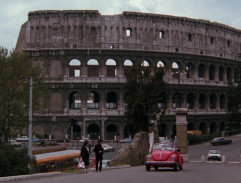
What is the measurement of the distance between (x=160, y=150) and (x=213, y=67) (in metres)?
48.6

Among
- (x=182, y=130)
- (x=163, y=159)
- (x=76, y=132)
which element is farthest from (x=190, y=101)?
(x=163, y=159)

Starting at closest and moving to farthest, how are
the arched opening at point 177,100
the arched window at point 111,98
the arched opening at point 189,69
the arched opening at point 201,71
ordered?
1. the arched window at point 111,98
2. the arched opening at point 177,100
3. the arched opening at point 189,69
4. the arched opening at point 201,71

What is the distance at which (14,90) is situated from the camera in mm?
39438

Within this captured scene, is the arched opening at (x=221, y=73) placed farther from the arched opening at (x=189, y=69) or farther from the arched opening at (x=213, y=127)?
the arched opening at (x=213, y=127)

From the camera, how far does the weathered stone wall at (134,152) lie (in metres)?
25.6

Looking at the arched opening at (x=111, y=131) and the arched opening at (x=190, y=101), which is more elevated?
the arched opening at (x=190, y=101)

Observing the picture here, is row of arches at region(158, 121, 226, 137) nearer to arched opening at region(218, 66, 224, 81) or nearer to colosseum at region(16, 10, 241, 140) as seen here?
colosseum at region(16, 10, 241, 140)

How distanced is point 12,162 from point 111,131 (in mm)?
40073

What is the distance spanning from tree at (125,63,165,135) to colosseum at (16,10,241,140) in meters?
20.7

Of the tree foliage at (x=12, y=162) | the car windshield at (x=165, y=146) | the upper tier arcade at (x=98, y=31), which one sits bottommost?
the tree foliage at (x=12, y=162)

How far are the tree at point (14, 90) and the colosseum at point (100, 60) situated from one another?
15.4 meters

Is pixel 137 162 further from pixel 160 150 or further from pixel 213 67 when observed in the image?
pixel 213 67

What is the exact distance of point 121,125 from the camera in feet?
187

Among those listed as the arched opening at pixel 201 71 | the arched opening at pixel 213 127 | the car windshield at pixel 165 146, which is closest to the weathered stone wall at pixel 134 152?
the car windshield at pixel 165 146
